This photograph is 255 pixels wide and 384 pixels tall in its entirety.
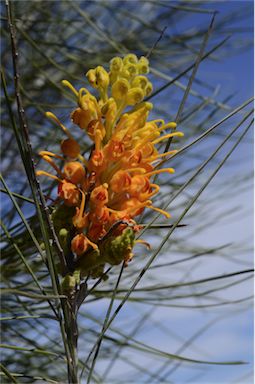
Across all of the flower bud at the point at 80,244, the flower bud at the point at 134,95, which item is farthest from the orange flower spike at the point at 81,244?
the flower bud at the point at 134,95

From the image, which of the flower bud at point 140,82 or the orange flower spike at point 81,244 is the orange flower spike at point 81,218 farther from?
the flower bud at point 140,82

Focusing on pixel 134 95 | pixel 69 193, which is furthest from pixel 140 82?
pixel 69 193

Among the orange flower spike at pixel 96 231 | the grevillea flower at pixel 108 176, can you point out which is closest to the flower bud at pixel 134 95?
the grevillea flower at pixel 108 176

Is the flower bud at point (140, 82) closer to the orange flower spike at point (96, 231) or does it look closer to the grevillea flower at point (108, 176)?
the grevillea flower at point (108, 176)

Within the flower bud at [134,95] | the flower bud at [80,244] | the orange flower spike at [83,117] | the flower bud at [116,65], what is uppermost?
the flower bud at [116,65]

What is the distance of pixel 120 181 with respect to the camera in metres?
0.51

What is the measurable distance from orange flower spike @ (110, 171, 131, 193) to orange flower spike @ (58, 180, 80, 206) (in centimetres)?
3

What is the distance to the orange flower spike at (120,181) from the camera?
506mm

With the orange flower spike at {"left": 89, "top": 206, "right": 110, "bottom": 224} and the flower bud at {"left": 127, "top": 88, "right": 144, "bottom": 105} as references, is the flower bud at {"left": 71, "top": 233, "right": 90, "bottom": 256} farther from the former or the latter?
the flower bud at {"left": 127, "top": 88, "right": 144, "bottom": 105}

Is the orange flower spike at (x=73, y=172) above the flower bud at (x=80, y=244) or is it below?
above

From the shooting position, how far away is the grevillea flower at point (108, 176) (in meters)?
0.50

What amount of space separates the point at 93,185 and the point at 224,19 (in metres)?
1.36

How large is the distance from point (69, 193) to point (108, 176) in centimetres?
4

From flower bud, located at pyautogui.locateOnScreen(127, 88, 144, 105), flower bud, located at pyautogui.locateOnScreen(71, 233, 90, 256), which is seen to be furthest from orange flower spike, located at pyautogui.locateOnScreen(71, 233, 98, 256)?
flower bud, located at pyautogui.locateOnScreen(127, 88, 144, 105)
